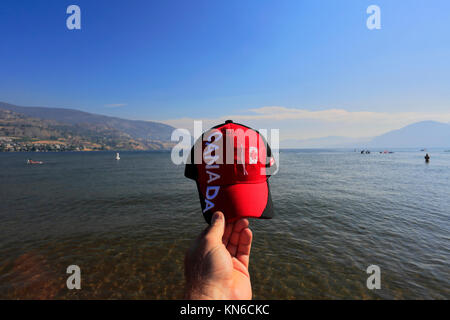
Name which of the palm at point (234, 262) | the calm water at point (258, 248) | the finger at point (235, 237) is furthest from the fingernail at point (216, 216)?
the calm water at point (258, 248)

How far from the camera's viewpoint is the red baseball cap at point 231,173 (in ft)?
9.61

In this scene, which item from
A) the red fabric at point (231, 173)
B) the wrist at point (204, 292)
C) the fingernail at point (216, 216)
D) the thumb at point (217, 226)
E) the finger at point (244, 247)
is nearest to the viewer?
the wrist at point (204, 292)

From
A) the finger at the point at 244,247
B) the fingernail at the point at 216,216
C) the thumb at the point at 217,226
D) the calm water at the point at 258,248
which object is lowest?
the calm water at the point at 258,248

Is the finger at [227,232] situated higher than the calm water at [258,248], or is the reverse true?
the finger at [227,232]

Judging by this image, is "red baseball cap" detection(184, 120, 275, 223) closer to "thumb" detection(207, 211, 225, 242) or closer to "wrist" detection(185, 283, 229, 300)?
"thumb" detection(207, 211, 225, 242)

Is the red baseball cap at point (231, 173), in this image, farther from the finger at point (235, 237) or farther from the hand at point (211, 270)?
the finger at point (235, 237)

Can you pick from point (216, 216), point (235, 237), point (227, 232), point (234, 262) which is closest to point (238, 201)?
point (216, 216)

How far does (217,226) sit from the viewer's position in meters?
2.78

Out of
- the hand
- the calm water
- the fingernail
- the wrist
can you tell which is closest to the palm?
the hand

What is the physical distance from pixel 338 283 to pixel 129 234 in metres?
9.96

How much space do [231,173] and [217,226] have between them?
2.95ft

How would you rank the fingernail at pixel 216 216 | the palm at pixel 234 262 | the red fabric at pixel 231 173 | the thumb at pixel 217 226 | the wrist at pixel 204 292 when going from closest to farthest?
the wrist at pixel 204 292, the palm at pixel 234 262, the thumb at pixel 217 226, the fingernail at pixel 216 216, the red fabric at pixel 231 173
